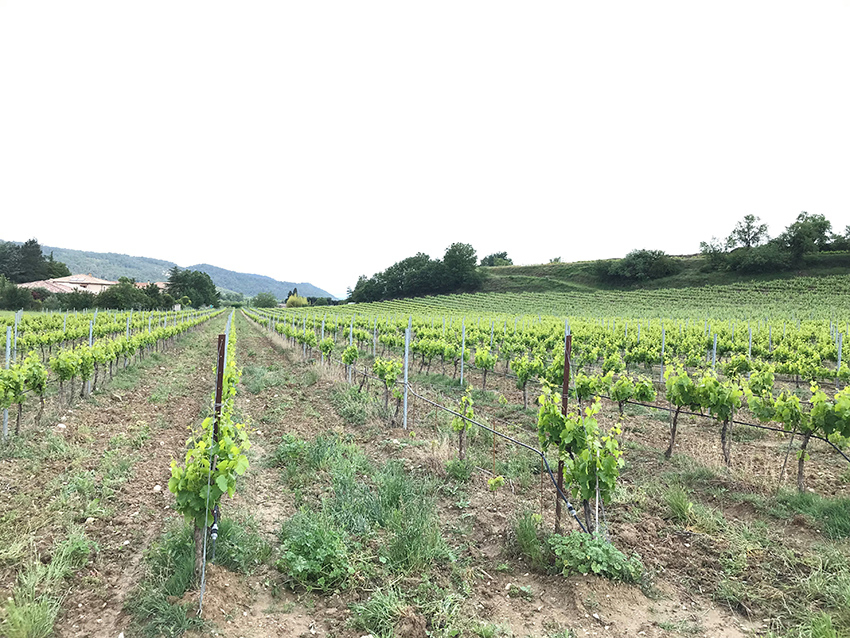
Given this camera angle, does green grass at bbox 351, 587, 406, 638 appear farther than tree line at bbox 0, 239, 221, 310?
No

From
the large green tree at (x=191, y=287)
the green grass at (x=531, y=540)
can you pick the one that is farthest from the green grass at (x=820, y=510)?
the large green tree at (x=191, y=287)

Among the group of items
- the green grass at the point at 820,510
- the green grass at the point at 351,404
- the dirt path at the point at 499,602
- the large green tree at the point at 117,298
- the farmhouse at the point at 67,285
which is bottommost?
the dirt path at the point at 499,602

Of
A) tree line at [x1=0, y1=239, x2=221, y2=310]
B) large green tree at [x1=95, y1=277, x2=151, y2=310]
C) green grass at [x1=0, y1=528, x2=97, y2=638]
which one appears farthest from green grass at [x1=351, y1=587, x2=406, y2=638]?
large green tree at [x1=95, y1=277, x2=151, y2=310]

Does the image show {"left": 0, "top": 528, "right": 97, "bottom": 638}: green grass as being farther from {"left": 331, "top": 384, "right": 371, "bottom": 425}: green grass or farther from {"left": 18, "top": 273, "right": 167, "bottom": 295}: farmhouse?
{"left": 18, "top": 273, "right": 167, "bottom": 295}: farmhouse

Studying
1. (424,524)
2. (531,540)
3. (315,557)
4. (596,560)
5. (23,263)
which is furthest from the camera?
(23,263)

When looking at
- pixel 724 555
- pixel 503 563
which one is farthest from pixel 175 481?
pixel 724 555

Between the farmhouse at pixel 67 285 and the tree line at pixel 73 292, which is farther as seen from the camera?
the farmhouse at pixel 67 285

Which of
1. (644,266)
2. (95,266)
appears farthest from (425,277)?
(95,266)

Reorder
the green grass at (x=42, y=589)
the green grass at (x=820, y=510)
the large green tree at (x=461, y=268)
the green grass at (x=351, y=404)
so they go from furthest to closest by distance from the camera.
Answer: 1. the large green tree at (x=461, y=268)
2. the green grass at (x=351, y=404)
3. the green grass at (x=820, y=510)
4. the green grass at (x=42, y=589)

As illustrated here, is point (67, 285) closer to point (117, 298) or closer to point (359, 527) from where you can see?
point (117, 298)

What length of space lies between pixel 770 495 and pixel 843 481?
4.27ft

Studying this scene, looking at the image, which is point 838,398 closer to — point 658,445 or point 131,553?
point 658,445

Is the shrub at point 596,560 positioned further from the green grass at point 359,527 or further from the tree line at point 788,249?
the tree line at point 788,249

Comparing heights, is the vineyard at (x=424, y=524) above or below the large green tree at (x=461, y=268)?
below
